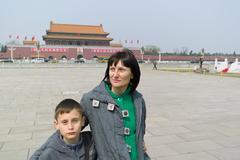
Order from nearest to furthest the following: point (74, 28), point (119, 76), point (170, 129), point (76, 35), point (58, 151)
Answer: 1. point (58, 151)
2. point (119, 76)
3. point (170, 129)
4. point (76, 35)
5. point (74, 28)

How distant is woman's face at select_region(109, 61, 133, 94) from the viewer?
150 cm

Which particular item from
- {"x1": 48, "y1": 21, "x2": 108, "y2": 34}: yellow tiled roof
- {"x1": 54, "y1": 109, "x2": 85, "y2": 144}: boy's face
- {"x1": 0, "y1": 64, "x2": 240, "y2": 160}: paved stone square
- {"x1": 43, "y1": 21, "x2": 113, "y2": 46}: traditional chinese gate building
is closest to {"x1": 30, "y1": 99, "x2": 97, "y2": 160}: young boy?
{"x1": 54, "y1": 109, "x2": 85, "y2": 144}: boy's face

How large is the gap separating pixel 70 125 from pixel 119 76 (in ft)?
1.35

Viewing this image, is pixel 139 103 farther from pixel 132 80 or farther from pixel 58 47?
pixel 58 47

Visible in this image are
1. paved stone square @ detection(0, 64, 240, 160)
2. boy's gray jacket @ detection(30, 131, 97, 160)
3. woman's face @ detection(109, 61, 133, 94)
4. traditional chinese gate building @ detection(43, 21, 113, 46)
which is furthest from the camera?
traditional chinese gate building @ detection(43, 21, 113, 46)

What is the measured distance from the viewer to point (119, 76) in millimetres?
1503

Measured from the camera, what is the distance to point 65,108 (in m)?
1.43

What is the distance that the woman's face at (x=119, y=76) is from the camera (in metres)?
1.50

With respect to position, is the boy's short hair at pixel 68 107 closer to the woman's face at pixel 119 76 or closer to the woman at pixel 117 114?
the woman at pixel 117 114

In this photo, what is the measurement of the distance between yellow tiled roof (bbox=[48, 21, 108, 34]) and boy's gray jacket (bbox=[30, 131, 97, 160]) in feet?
194

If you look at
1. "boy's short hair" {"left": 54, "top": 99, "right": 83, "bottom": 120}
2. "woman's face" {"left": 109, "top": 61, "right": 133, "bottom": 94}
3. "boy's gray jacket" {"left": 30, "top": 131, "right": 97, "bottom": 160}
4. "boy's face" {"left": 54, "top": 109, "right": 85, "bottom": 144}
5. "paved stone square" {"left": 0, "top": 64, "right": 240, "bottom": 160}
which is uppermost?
"woman's face" {"left": 109, "top": 61, "right": 133, "bottom": 94}

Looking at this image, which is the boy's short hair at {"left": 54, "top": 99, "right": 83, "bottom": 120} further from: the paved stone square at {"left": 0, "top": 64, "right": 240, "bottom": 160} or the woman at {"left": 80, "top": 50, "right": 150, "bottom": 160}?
the paved stone square at {"left": 0, "top": 64, "right": 240, "bottom": 160}

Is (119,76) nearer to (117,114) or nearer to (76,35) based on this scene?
(117,114)

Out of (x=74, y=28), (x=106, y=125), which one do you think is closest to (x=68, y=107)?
(x=106, y=125)
